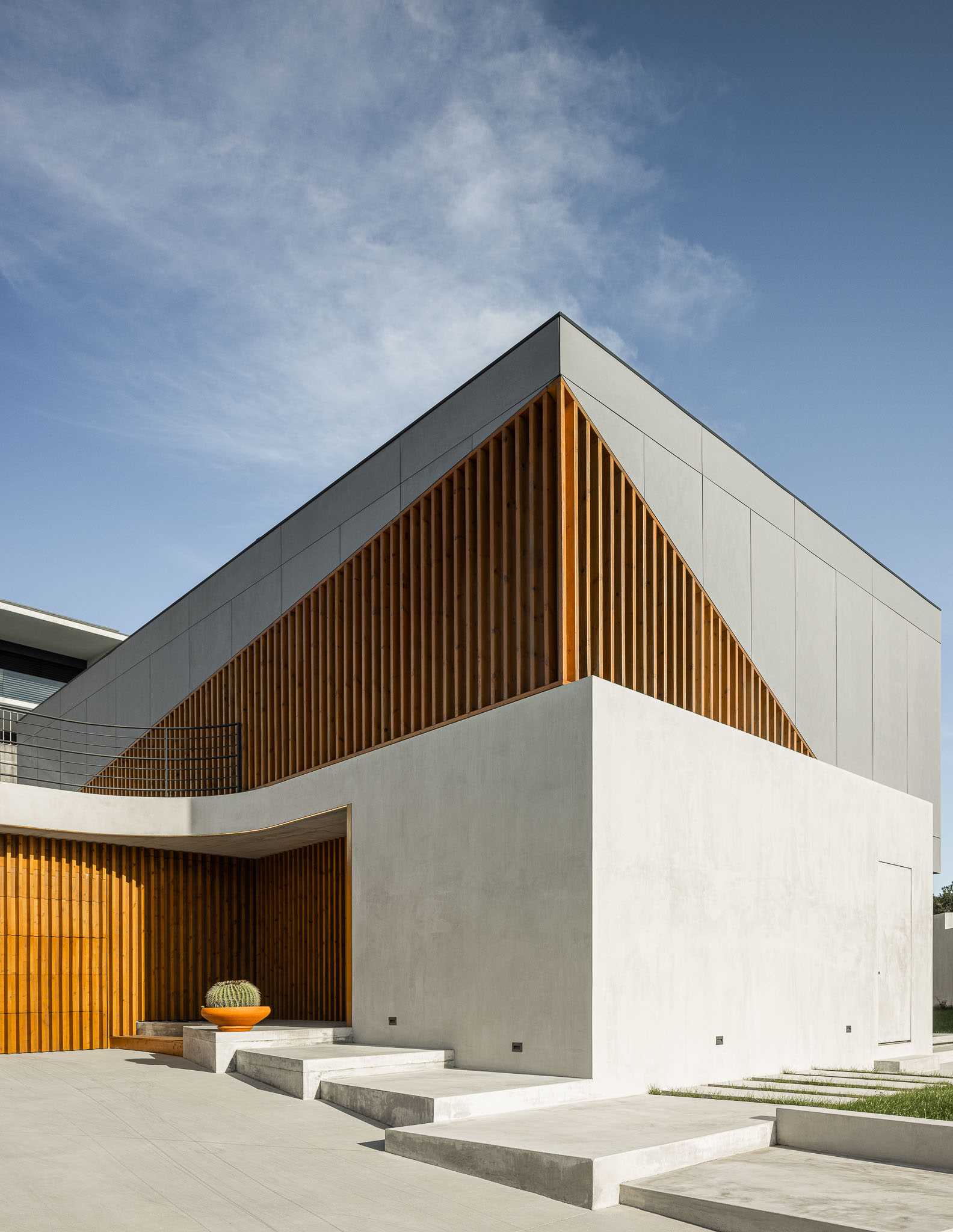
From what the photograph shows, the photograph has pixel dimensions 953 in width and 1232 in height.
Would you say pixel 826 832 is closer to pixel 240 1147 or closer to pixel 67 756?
pixel 240 1147

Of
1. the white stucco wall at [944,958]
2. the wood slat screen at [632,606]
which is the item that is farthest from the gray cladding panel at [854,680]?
the white stucco wall at [944,958]

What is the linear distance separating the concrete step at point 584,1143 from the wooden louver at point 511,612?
4.43 m

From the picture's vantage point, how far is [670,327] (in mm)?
13125

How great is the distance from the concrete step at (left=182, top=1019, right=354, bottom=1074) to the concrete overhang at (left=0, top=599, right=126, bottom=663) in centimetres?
2069

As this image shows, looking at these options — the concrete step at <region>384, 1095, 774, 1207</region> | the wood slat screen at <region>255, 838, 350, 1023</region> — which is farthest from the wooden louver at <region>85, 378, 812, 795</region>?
the concrete step at <region>384, 1095, 774, 1207</region>

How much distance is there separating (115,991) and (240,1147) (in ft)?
27.8

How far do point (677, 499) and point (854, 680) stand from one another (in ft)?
20.8

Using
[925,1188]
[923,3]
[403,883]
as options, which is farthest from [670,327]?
[925,1188]

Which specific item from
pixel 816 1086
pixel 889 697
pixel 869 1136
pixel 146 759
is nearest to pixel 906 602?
pixel 889 697

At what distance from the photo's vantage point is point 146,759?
20.4 meters

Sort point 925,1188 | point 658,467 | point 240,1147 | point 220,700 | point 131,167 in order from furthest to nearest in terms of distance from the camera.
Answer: point 220,700
point 658,467
point 131,167
point 240,1147
point 925,1188

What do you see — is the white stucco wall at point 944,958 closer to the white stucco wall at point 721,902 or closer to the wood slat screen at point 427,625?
the white stucco wall at point 721,902

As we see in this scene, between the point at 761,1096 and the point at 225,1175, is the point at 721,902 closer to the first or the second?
the point at 761,1096

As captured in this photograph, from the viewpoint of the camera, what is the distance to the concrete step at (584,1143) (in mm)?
6660
